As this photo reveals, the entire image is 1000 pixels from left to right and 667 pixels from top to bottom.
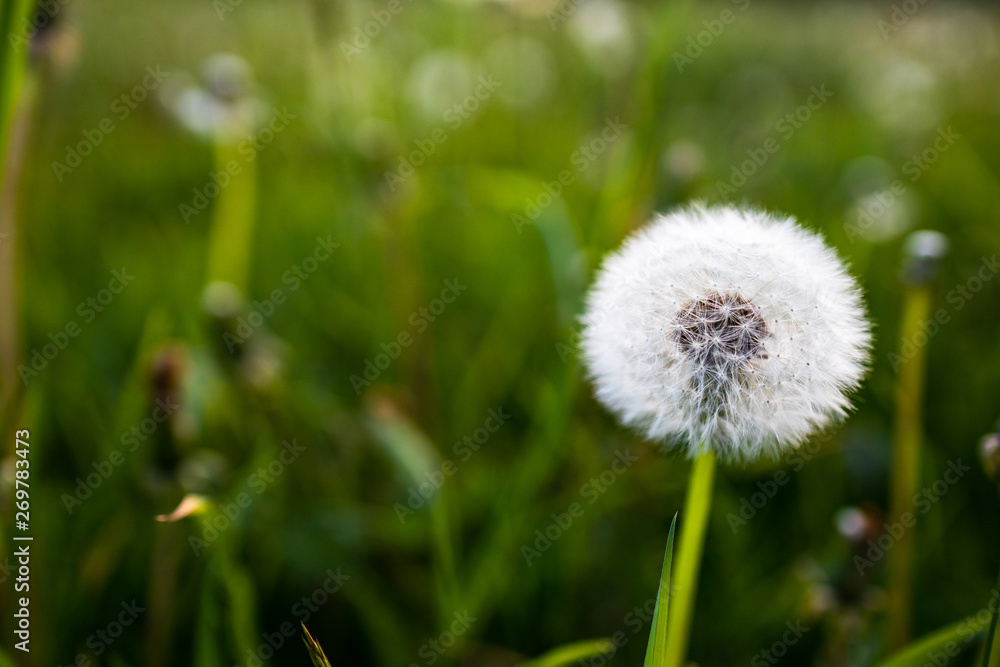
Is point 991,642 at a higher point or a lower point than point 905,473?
lower

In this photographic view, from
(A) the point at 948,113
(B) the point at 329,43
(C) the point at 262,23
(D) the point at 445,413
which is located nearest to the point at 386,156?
(B) the point at 329,43

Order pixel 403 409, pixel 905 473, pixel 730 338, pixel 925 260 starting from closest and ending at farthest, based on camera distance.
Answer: pixel 730 338
pixel 925 260
pixel 905 473
pixel 403 409

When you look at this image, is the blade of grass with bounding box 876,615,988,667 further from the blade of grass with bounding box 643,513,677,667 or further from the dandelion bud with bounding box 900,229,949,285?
the dandelion bud with bounding box 900,229,949,285

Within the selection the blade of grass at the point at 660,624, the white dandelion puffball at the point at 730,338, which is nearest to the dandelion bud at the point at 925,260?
the white dandelion puffball at the point at 730,338

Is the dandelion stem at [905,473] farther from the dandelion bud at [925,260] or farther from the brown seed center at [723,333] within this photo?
the brown seed center at [723,333]

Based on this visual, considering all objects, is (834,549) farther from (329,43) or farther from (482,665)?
(329,43)

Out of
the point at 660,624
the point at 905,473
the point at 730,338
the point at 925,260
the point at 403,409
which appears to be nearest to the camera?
the point at 660,624

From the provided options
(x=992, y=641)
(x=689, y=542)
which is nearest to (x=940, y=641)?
(x=992, y=641)

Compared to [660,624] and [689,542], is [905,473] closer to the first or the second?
[689,542]
